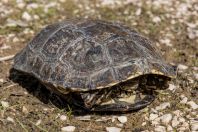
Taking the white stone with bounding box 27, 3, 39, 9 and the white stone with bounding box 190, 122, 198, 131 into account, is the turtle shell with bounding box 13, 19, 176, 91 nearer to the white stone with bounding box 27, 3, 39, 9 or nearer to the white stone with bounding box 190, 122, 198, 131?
the white stone with bounding box 190, 122, 198, 131

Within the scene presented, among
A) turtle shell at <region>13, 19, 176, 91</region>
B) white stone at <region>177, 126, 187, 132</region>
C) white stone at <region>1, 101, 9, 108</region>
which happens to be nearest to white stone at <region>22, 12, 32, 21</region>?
turtle shell at <region>13, 19, 176, 91</region>

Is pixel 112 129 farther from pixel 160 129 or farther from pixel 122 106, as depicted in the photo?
pixel 160 129

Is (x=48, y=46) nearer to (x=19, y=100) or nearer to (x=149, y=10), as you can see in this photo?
(x=19, y=100)

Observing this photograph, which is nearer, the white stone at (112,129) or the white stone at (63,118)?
the white stone at (112,129)

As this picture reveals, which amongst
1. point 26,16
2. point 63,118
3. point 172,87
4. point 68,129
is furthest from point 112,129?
point 26,16

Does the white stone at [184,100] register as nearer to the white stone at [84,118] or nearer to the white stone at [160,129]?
the white stone at [160,129]

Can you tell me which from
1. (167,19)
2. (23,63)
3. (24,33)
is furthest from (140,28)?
(23,63)

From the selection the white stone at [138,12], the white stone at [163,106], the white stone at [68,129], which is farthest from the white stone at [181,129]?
the white stone at [138,12]
